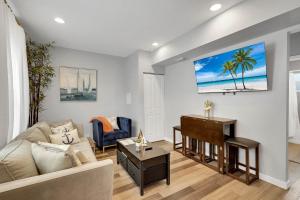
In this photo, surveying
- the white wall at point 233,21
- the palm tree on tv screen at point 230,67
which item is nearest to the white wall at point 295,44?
the palm tree on tv screen at point 230,67

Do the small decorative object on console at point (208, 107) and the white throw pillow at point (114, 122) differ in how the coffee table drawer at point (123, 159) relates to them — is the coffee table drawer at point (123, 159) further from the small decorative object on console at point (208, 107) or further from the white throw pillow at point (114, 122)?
the small decorative object on console at point (208, 107)

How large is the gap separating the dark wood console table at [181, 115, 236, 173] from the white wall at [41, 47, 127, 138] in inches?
91.5

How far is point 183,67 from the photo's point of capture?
385 cm

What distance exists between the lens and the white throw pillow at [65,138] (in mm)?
2583

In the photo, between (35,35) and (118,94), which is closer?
(35,35)

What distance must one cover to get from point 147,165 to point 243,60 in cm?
227

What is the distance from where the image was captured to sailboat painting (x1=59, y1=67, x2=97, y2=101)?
A: 3881 millimetres

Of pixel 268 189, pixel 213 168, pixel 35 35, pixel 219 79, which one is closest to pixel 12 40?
pixel 35 35

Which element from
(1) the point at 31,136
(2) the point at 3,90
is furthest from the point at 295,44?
(1) the point at 31,136

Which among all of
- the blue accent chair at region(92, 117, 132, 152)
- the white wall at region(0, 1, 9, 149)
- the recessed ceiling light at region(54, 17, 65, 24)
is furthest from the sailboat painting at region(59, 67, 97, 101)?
the white wall at region(0, 1, 9, 149)

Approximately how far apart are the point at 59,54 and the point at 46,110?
4.84ft

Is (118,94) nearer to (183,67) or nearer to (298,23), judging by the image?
(183,67)

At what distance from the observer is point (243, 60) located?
2443mm

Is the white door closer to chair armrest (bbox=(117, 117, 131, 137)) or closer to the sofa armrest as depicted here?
chair armrest (bbox=(117, 117, 131, 137))
